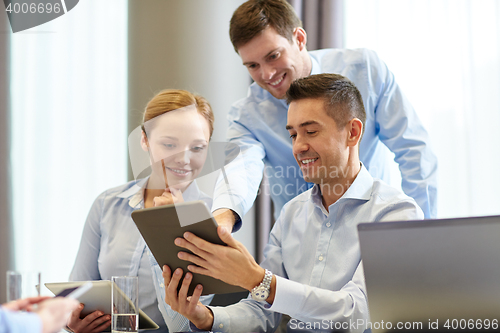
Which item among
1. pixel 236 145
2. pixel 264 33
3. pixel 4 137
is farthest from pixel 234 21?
pixel 4 137

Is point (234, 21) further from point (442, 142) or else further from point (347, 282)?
point (442, 142)

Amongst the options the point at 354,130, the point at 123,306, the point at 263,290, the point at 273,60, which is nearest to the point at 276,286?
the point at 263,290

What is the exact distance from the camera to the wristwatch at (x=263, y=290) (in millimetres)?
1088

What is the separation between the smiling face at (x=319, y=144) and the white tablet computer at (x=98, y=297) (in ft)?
2.14

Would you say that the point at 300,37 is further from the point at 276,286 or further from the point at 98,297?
the point at 98,297

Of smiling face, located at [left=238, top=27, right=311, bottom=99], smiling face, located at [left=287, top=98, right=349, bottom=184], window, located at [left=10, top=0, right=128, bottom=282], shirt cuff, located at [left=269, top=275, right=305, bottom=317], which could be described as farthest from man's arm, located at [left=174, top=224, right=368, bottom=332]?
window, located at [left=10, top=0, right=128, bottom=282]

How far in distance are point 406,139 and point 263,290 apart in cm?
98

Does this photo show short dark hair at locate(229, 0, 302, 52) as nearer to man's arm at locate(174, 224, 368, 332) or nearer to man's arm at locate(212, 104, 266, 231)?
man's arm at locate(212, 104, 266, 231)

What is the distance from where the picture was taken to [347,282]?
1.28 meters

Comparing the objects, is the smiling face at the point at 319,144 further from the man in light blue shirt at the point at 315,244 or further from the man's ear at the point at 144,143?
the man's ear at the point at 144,143

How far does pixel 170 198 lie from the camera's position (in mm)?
1689

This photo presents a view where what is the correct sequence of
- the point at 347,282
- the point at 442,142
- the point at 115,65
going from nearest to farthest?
the point at 347,282, the point at 442,142, the point at 115,65

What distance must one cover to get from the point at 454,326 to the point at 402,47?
199 cm

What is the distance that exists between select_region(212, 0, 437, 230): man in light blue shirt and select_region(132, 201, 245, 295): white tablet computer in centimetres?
53
